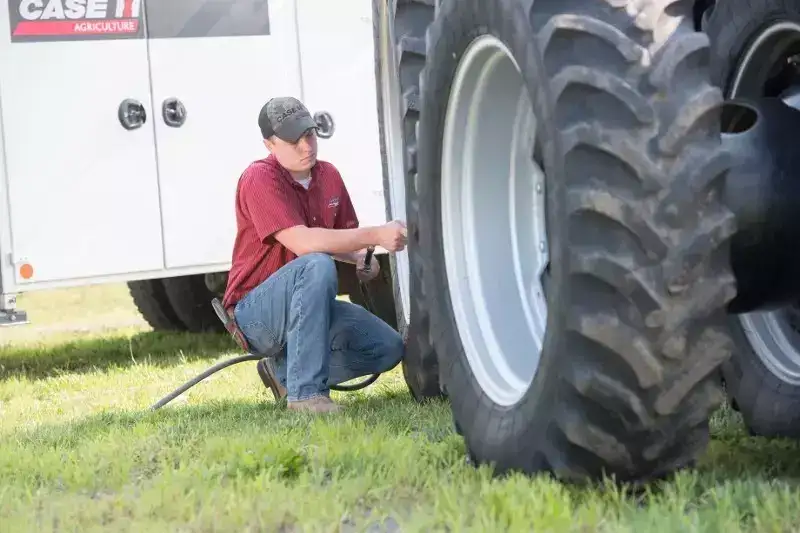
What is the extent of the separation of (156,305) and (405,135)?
5397 millimetres

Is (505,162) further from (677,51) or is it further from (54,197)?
(54,197)

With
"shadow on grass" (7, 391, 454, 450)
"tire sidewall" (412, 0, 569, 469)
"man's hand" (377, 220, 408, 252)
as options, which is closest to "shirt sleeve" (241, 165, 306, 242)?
"man's hand" (377, 220, 408, 252)

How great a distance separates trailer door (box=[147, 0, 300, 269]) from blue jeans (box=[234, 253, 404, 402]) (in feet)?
7.47

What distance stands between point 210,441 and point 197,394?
1.90 meters

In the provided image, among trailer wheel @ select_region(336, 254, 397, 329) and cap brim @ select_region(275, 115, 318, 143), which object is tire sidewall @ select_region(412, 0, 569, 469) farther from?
trailer wheel @ select_region(336, 254, 397, 329)

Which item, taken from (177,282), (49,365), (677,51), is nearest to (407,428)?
(677,51)

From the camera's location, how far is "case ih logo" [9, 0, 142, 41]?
22.2 feet

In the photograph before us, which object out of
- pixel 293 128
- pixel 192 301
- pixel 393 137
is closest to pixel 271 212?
pixel 293 128

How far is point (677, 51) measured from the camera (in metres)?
2.50

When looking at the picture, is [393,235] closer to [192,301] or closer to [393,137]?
[393,137]

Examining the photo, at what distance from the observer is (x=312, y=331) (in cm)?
479

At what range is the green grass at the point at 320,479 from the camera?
271cm

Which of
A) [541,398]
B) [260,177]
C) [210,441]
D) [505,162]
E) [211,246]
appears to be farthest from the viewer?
[211,246]

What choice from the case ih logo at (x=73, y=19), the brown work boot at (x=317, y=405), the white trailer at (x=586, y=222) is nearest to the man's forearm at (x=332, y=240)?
the white trailer at (x=586, y=222)
